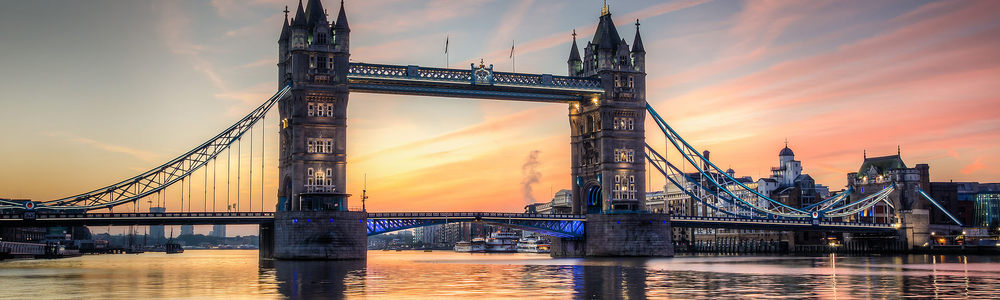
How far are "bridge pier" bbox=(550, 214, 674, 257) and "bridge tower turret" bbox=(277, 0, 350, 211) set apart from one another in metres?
33.3

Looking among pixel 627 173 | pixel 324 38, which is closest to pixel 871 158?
pixel 627 173

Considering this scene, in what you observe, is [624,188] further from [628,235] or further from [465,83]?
[465,83]

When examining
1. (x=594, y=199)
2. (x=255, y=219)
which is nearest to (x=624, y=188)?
(x=594, y=199)

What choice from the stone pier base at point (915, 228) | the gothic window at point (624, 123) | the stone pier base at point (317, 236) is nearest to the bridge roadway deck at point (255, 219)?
the stone pier base at point (317, 236)

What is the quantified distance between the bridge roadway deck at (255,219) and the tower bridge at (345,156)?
15 cm

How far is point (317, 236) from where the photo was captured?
107m

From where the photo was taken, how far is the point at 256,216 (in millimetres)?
110500

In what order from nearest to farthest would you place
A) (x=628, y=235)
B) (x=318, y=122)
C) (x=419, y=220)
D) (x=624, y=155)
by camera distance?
(x=318, y=122)
(x=419, y=220)
(x=628, y=235)
(x=624, y=155)

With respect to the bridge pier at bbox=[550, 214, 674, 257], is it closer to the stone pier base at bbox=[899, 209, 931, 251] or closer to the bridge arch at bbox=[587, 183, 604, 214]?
the bridge arch at bbox=[587, 183, 604, 214]

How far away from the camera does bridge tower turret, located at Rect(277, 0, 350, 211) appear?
112 meters

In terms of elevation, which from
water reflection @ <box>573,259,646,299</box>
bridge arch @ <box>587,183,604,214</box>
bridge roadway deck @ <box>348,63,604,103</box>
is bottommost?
water reflection @ <box>573,259,646,299</box>

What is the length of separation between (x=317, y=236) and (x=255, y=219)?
8.10 meters

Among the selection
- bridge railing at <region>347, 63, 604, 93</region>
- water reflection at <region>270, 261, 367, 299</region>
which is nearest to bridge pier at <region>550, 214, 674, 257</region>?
bridge railing at <region>347, 63, 604, 93</region>

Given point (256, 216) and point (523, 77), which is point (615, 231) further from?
point (256, 216)
